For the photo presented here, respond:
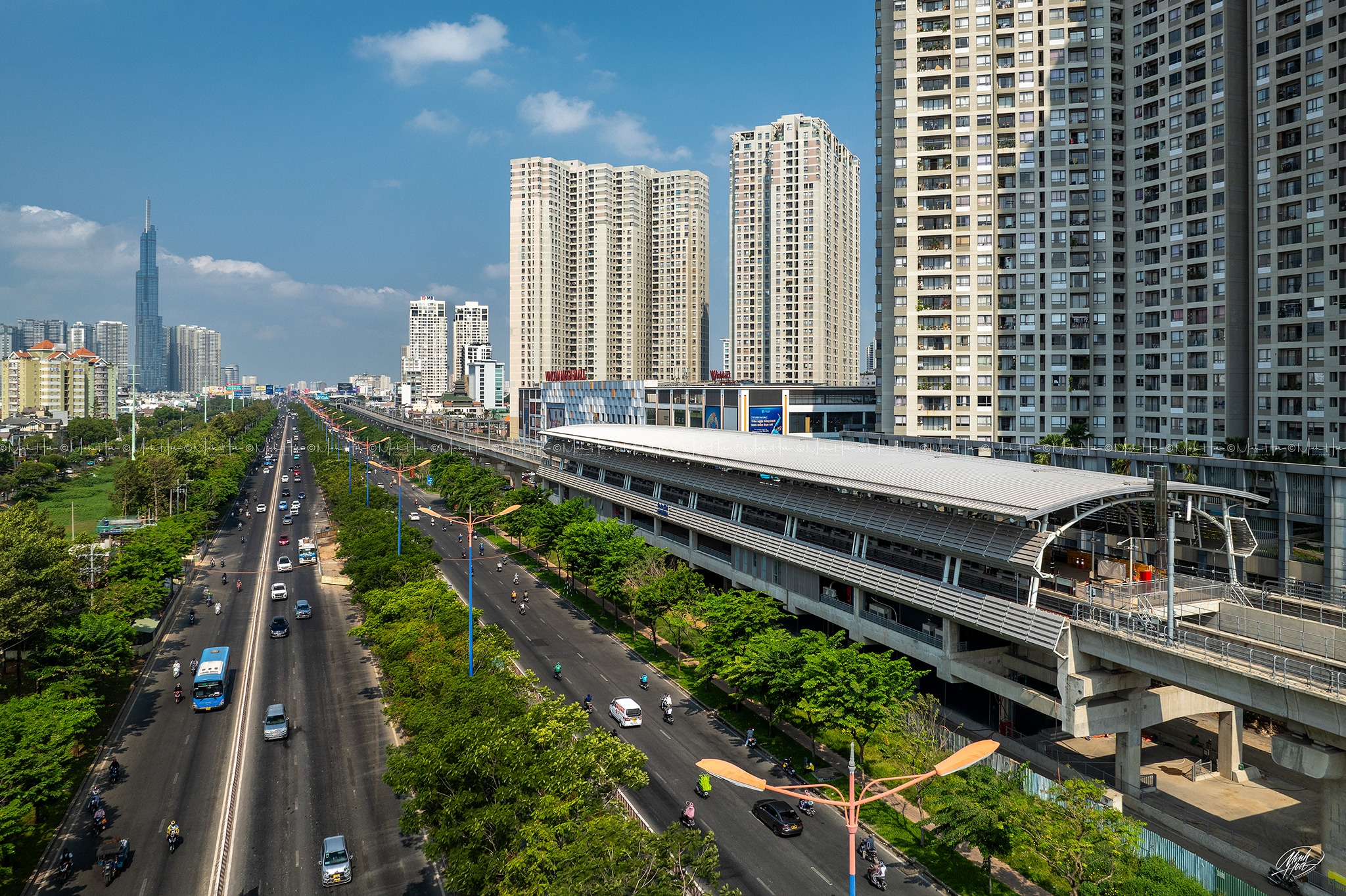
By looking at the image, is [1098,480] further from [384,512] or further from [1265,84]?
[384,512]

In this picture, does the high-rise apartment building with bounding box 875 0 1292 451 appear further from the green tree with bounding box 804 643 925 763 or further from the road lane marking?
the road lane marking

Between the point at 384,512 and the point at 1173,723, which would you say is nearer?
the point at 1173,723

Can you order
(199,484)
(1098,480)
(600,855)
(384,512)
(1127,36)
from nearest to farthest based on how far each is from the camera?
(600,855), (1098,480), (384,512), (1127,36), (199,484)

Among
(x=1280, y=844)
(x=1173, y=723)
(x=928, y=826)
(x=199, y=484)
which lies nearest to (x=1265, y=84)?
(x=1173, y=723)

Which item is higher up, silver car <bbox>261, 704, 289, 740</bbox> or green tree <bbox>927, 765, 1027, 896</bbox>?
green tree <bbox>927, 765, 1027, 896</bbox>

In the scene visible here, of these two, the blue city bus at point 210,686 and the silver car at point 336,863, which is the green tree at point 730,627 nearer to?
the silver car at point 336,863

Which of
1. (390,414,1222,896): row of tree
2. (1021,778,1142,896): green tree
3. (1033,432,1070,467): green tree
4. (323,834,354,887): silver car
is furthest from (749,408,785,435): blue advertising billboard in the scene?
(323,834,354,887): silver car

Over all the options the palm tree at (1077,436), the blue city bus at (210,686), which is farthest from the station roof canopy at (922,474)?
the blue city bus at (210,686)
